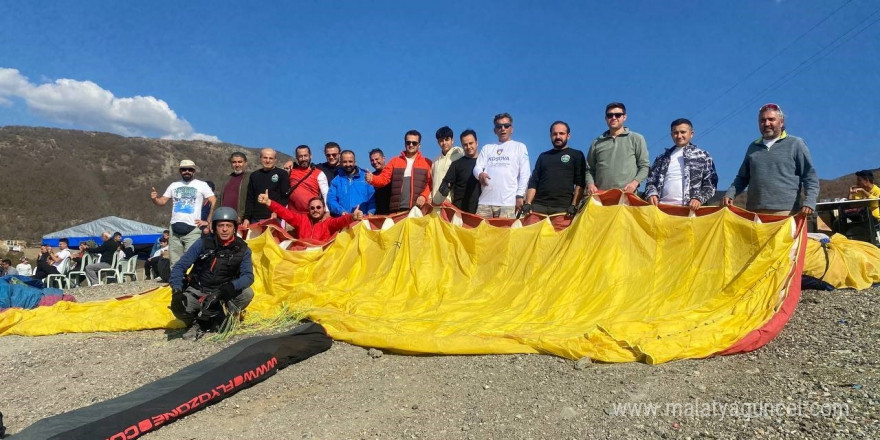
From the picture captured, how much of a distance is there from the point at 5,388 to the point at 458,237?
14.9 ft

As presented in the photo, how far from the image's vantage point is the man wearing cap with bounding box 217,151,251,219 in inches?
315

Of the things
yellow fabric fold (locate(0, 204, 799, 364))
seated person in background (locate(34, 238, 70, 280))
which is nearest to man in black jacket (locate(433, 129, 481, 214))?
yellow fabric fold (locate(0, 204, 799, 364))

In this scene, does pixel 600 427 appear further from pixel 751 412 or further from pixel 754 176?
pixel 754 176

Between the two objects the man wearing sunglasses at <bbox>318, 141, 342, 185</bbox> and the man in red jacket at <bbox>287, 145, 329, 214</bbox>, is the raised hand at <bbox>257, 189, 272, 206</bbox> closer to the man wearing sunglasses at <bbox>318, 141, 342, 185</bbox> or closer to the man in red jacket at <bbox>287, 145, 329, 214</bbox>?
the man in red jacket at <bbox>287, 145, 329, 214</bbox>

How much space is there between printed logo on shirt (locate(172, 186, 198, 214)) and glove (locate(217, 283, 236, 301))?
7.71 feet

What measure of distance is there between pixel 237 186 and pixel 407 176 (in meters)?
2.53

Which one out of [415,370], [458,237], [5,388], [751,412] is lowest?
[5,388]

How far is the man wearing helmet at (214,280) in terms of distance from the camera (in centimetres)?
561

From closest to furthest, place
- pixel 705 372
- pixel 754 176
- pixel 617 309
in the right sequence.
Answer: pixel 705 372 < pixel 617 309 < pixel 754 176

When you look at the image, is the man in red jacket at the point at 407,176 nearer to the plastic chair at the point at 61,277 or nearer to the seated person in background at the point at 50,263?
the plastic chair at the point at 61,277

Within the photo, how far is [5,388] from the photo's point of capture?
4.75 metres

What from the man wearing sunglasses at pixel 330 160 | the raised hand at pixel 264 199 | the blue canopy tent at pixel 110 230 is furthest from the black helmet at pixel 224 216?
the blue canopy tent at pixel 110 230

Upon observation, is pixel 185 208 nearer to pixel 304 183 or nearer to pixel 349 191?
pixel 304 183

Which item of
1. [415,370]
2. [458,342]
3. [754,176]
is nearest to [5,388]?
[415,370]
